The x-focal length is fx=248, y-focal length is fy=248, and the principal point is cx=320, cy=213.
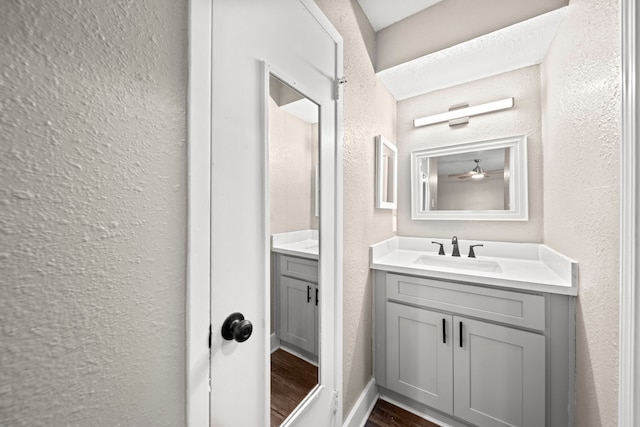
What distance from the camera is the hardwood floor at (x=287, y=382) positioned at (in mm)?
812

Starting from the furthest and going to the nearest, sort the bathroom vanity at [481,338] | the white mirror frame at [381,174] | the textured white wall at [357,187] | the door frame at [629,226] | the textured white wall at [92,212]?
the white mirror frame at [381,174]
the textured white wall at [357,187]
the bathroom vanity at [481,338]
the door frame at [629,226]
the textured white wall at [92,212]

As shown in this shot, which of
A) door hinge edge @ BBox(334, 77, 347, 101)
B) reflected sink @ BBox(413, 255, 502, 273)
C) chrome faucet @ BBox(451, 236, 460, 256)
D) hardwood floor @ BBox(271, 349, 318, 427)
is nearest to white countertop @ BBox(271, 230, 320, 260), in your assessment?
hardwood floor @ BBox(271, 349, 318, 427)

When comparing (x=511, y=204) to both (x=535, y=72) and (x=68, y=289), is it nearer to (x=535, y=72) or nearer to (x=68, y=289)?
(x=535, y=72)

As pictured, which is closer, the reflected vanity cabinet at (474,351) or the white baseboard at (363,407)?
the reflected vanity cabinet at (474,351)

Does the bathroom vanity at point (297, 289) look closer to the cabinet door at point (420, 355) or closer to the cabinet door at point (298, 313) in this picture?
the cabinet door at point (298, 313)

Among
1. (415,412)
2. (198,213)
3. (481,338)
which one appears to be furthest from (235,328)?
(415,412)

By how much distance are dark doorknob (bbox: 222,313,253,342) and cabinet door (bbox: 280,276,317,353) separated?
20cm

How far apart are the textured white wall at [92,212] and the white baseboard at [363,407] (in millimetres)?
1109

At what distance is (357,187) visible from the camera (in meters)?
1.40

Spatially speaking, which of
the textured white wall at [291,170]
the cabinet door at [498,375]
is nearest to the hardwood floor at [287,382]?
the textured white wall at [291,170]

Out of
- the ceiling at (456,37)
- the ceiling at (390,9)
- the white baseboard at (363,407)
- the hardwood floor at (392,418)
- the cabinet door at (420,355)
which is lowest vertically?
the hardwood floor at (392,418)

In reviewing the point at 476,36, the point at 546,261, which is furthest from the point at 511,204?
the point at 476,36

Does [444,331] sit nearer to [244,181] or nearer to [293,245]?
[293,245]

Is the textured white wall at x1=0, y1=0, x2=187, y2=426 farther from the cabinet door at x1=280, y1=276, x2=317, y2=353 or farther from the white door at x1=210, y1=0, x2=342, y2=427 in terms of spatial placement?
the cabinet door at x1=280, y1=276, x2=317, y2=353
